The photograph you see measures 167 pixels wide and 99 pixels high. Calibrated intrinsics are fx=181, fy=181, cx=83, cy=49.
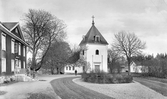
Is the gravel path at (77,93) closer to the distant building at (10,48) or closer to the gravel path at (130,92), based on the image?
the gravel path at (130,92)

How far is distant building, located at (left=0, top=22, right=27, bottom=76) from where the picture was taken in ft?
57.3

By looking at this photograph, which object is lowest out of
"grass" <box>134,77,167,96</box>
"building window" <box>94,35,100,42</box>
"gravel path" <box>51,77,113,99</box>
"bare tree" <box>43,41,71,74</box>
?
"grass" <box>134,77,167,96</box>

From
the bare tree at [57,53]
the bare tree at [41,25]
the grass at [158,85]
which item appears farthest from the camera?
the bare tree at [57,53]

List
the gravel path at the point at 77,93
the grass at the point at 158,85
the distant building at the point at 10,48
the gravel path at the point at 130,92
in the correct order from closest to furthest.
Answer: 1. the gravel path at the point at 77,93
2. the gravel path at the point at 130,92
3. the grass at the point at 158,85
4. the distant building at the point at 10,48

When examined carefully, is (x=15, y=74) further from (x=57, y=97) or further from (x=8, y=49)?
(x=57, y=97)

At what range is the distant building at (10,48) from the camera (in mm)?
17453

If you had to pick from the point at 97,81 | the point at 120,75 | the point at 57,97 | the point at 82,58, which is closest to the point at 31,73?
the point at 97,81

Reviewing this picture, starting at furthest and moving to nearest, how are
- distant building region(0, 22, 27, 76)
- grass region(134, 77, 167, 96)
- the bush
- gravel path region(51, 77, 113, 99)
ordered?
the bush < distant building region(0, 22, 27, 76) < grass region(134, 77, 167, 96) < gravel path region(51, 77, 113, 99)

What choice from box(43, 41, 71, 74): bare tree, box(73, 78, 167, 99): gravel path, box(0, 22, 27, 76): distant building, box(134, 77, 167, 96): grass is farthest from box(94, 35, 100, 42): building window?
box(73, 78, 167, 99): gravel path

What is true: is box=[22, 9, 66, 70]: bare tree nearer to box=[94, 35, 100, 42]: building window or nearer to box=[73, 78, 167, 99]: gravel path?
box=[73, 78, 167, 99]: gravel path

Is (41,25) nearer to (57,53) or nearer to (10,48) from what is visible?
(10,48)

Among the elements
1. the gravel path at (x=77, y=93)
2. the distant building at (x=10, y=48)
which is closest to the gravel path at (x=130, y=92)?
the gravel path at (x=77, y=93)

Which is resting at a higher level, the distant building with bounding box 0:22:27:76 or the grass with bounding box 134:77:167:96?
the distant building with bounding box 0:22:27:76

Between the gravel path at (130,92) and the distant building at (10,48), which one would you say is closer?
the gravel path at (130,92)
